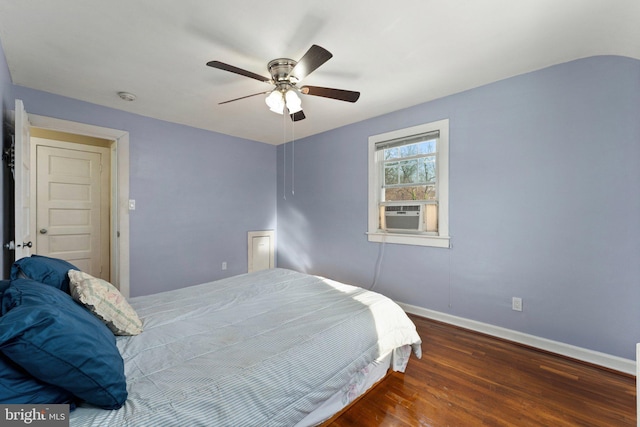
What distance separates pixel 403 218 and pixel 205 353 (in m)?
2.53

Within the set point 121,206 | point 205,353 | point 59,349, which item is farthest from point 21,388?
point 121,206

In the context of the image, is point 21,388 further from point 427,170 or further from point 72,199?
point 72,199

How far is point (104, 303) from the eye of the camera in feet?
4.42

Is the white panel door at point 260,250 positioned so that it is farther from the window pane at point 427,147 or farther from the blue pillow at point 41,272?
the blue pillow at point 41,272

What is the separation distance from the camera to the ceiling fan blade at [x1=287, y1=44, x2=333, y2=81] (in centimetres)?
158

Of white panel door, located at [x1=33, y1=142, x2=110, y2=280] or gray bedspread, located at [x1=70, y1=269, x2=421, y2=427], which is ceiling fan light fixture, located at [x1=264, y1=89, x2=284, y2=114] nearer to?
gray bedspread, located at [x1=70, y1=269, x2=421, y2=427]

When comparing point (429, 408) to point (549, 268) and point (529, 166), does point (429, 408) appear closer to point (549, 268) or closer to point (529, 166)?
point (549, 268)

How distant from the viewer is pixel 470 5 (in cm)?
159

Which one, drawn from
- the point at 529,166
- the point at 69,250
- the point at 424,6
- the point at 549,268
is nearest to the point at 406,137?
the point at 529,166

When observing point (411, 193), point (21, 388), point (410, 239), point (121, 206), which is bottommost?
point (21, 388)

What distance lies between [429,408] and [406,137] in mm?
2582

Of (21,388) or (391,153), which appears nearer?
(21,388)

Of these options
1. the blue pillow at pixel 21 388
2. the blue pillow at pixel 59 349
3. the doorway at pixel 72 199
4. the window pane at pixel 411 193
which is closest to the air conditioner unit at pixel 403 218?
the window pane at pixel 411 193

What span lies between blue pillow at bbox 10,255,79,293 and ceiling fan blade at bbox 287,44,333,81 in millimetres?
1793
